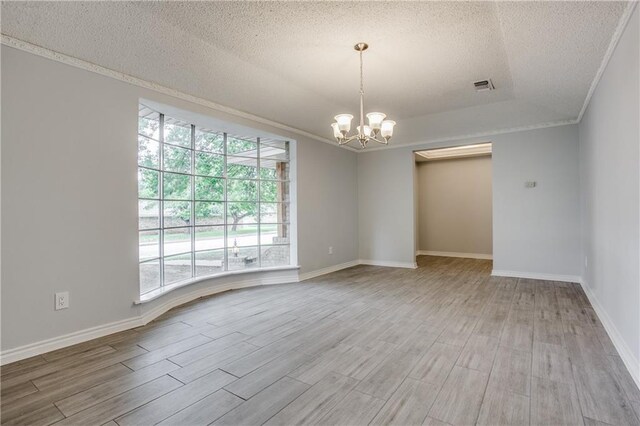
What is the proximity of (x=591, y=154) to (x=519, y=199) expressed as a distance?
62.9 inches

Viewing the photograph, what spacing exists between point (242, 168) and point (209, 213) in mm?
858

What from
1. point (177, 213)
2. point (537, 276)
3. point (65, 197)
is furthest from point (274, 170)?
point (537, 276)

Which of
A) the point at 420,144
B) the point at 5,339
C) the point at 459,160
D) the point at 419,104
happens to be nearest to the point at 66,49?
the point at 5,339

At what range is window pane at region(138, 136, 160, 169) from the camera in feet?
11.7

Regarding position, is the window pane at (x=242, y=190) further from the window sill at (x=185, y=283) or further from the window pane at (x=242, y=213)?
the window sill at (x=185, y=283)

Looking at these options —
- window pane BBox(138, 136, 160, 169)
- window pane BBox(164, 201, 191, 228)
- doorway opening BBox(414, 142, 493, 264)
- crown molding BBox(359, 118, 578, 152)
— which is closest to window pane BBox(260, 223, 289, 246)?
window pane BBox(164, 201, 191, 228)

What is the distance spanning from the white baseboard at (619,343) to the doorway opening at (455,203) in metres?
4.01

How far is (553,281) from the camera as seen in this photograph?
4941mm

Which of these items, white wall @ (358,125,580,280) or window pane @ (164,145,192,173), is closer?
window pane @ (164,145,192,173)

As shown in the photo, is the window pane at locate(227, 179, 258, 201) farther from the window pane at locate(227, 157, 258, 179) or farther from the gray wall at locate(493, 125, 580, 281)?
the gray wall at locate(493, 125, 580, 281)

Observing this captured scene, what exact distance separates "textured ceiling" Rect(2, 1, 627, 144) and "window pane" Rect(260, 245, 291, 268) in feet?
7.36

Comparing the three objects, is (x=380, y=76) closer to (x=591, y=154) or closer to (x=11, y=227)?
(x=591, y=154)

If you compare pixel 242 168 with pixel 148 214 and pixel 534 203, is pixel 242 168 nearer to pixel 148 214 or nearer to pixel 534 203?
pixel 148 214

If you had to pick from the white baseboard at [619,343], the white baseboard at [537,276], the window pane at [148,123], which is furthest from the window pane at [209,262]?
the white baseboard at [537,276]
